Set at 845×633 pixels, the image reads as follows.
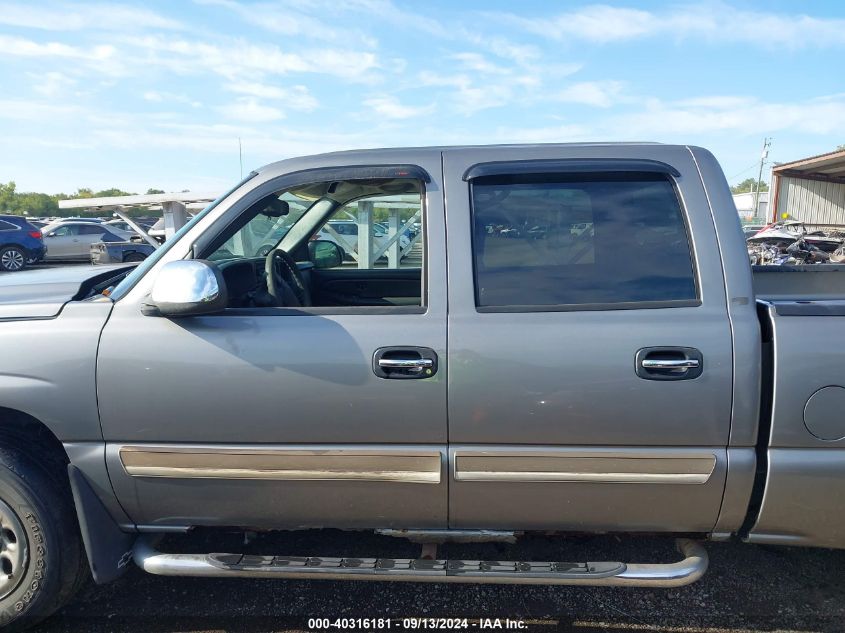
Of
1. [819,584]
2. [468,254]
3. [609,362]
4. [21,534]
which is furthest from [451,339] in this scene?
[819,584]

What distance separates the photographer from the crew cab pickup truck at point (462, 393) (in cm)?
209

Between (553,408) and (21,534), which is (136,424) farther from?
(553,408)

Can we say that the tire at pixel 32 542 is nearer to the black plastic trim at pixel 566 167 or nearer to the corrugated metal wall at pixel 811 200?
the black plastic trim at pixel 566 167

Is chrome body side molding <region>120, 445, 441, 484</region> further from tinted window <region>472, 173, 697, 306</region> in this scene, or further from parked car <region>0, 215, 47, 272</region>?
Result: parked car <region>0, 215, 47, 272</region>

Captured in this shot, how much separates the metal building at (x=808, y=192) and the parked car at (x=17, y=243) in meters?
26.1

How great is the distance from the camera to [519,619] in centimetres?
250

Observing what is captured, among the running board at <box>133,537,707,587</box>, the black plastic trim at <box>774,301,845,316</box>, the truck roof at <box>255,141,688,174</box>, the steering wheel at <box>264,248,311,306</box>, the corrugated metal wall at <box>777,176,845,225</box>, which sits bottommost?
the running board at <box>133,537,707,587</box>

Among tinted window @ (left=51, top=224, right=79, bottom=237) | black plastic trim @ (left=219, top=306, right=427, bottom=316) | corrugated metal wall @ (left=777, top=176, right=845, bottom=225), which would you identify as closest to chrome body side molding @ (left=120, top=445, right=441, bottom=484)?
black plastic trim @ (left=219, top=306, right=427, bottom=316)

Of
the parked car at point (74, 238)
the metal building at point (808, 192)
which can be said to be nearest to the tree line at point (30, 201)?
the parked car at point (74, 238)

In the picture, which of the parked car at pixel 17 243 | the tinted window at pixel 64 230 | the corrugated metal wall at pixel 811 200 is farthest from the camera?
the corrugated metal wall at pixel 811 200

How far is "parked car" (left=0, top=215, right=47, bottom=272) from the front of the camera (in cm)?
1602

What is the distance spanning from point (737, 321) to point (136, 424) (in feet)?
7.53

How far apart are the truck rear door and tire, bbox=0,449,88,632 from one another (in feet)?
5.26

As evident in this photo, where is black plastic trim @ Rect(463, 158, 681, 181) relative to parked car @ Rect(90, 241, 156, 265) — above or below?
above
